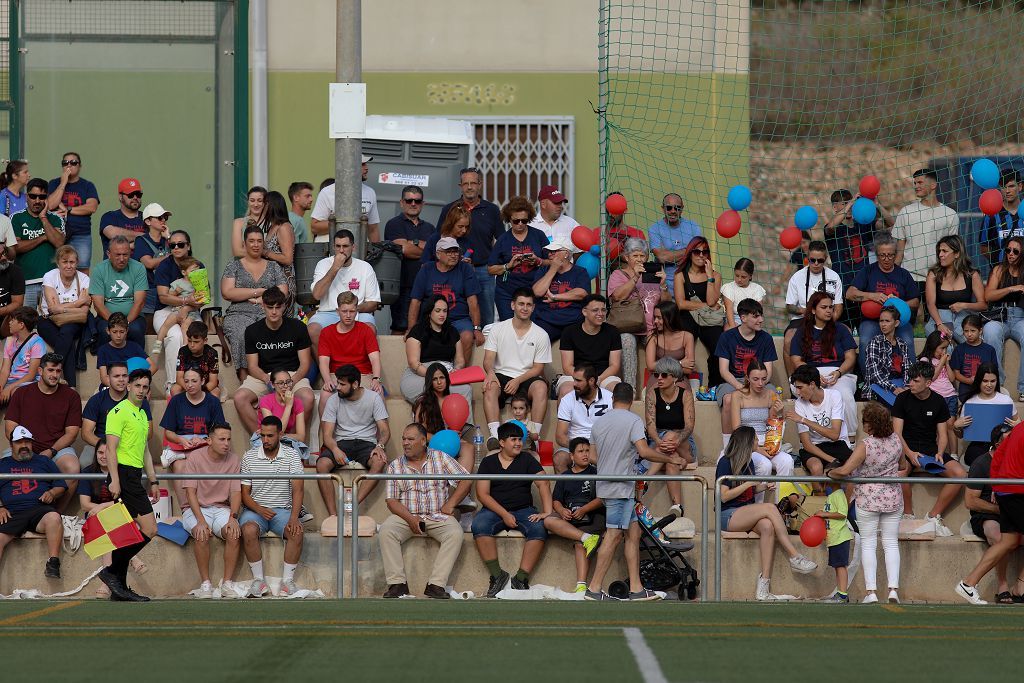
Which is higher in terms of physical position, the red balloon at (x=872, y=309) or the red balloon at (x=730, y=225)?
the red balloon at (x=730, y=225)

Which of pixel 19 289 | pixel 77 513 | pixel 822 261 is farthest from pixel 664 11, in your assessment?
pixel 77 513

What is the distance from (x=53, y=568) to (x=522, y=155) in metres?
8.80

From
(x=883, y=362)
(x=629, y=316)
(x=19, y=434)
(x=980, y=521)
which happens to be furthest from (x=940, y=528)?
(x=19, y=434)

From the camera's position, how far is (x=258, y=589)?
11.3 m

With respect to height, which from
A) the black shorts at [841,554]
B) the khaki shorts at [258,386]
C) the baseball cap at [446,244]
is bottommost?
the black shorts at [841,554]

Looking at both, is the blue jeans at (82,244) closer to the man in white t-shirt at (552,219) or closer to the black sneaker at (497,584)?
the man in white t-shirt at (552,219)

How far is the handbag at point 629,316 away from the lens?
524 inches

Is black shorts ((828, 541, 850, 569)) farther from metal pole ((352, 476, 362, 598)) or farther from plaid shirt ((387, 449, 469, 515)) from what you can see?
metal pole ((352, 476, 362, 598))

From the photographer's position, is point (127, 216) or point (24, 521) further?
point (127, 216)

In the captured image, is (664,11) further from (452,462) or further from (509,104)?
(452,462)

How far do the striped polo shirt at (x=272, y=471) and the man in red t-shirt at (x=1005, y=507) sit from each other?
5029mm

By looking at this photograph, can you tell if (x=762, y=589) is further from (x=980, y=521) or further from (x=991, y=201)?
(x=991, y=201)


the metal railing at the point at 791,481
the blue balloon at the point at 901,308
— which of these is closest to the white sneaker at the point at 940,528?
the metal railing at the point at 791,481

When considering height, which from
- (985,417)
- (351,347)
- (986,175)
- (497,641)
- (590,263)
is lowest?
(497,641)
